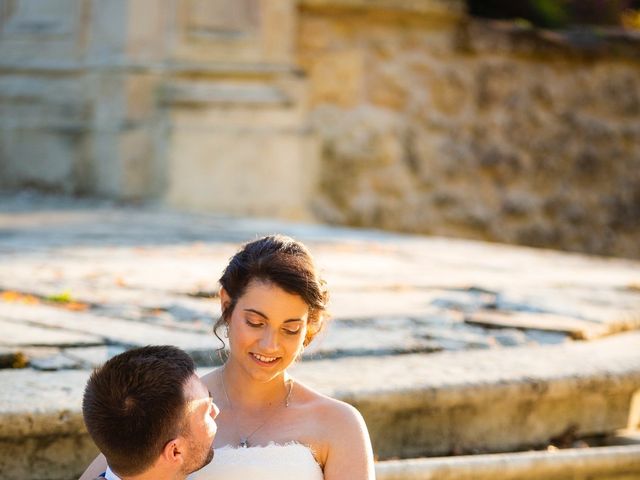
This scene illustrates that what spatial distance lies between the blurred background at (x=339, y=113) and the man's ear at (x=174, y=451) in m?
5.49

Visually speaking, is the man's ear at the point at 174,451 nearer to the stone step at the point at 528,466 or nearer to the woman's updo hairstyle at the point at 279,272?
the woman's updo hairstyle at the point at 279,272

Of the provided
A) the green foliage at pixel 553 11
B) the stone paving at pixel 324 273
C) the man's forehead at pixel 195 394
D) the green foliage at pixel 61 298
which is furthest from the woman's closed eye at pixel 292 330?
the green foliage at pixel 553 11

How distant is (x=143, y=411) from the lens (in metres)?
1.96

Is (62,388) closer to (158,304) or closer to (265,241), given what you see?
(265,241)

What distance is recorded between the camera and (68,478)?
8.44 ft

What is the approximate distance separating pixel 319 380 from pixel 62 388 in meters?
0.59

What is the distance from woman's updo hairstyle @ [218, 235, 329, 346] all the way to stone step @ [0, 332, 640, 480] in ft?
1.47

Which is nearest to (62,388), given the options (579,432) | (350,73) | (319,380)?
(319,380)

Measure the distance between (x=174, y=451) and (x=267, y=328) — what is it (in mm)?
358

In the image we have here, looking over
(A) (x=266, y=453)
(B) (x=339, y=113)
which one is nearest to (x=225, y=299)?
(A) (x=266, y=453)

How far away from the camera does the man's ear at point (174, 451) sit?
→ 2004 millimetres

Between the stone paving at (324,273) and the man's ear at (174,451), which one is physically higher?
the man's ear at (174,451)

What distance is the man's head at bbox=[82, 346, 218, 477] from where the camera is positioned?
196cm

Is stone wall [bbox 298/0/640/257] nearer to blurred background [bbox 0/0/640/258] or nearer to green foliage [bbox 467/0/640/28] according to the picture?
A: blurred background [bbox 0/0/640/258]
